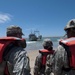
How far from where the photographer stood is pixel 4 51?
335 centimetres

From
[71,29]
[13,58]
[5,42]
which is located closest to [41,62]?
[71,29]

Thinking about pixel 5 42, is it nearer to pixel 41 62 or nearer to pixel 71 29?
pixel 71 29

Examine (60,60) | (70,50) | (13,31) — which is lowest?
(60,60)

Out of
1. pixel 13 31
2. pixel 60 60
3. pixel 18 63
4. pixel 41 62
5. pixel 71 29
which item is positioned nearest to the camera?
pixel 18 63

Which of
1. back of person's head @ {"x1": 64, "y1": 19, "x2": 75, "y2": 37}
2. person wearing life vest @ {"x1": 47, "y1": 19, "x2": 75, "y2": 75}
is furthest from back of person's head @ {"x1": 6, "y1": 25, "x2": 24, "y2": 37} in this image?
back of person's head @ {"x1": 64, "y1": 19, "x2": 75, "y2": 37}

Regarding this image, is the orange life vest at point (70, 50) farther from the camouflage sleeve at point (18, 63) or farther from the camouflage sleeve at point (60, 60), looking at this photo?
the camouflage sleeve at point (18, 63)

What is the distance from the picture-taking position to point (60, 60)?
3.66m

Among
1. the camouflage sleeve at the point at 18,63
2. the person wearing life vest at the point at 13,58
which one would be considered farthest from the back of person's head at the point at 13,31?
the camouflage sleeve at the point at 18,63

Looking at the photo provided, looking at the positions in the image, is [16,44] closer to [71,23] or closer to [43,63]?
[71,23]

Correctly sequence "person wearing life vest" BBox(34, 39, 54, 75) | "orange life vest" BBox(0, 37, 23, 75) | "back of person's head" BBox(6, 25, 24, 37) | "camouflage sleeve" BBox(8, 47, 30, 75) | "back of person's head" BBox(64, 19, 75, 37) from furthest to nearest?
"person wearing life vest" BBox(34, 39, 54, 75)
"back of person's head" BBox(64, 19, 75, 37)
"back of person's head" BBox(6, 25, 24, 37)
"orange life vest" BBox(0, 37, 23, 75)
"camouflage sleeve" BBox(8, 47, 30, 75)

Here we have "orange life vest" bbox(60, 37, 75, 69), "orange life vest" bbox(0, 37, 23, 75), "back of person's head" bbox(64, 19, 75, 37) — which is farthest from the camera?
"back of person's head" bbox(64, 19, 75, 37)

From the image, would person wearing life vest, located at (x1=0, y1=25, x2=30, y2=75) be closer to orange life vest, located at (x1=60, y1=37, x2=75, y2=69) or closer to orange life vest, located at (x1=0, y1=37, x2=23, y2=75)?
orange life vest, located at (x1=0, y1=37, x2=23, y2=75)

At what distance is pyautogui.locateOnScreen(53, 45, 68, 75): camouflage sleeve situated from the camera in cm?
360

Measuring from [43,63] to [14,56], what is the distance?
4.51 m
